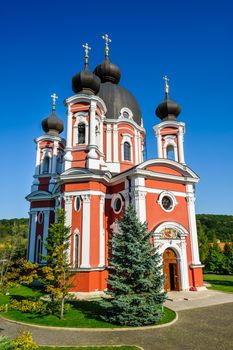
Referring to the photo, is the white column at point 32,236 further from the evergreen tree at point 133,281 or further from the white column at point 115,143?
the evergreen tree at point 133,281

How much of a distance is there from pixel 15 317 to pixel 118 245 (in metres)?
5.30

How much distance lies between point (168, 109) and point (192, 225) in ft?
33.5

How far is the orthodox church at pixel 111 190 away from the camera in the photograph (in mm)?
17422

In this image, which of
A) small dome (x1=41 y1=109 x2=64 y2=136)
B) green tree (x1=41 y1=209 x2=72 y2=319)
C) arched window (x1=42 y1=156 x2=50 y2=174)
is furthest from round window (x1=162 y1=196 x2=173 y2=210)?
small dome (x1=41 y1=109 x2=64 y2=136)

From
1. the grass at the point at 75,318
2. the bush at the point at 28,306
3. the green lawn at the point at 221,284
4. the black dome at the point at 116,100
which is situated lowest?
the green lawn at the point at 221,284

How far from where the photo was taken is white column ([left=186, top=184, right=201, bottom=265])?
18359 millimetres

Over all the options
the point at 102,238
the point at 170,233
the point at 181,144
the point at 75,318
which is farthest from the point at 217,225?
the point at 75,318

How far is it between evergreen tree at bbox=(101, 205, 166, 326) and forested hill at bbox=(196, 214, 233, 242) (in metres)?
61.2

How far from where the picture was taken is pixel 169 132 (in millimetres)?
23531

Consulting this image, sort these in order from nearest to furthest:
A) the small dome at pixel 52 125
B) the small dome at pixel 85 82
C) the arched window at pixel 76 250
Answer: the arched window at pixel 76 250
the small dome at pixel 85 82
the small dome at pixel 52 125

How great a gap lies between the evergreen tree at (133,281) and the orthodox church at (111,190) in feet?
16.7

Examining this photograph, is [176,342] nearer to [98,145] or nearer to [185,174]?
[185,174]

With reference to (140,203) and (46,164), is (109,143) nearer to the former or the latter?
(46,164)

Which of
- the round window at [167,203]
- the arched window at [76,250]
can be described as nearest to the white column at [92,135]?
the arched window at [76,250]
